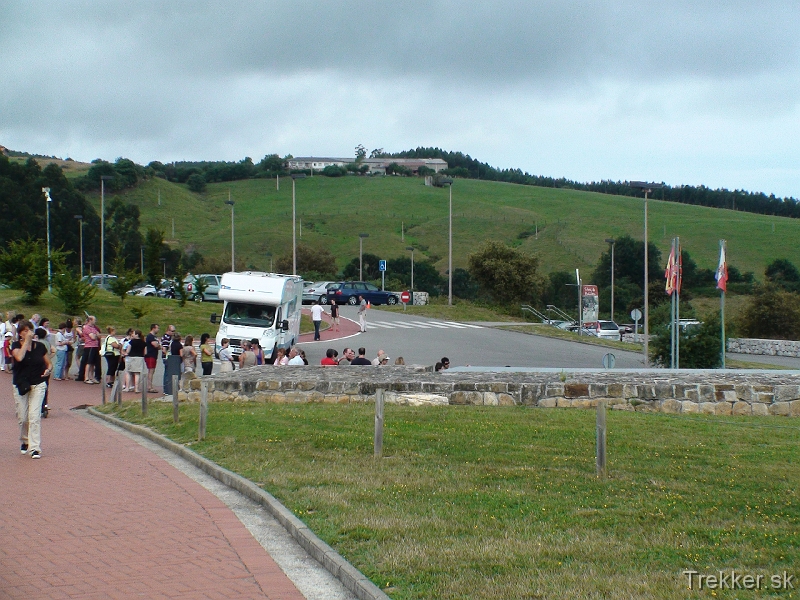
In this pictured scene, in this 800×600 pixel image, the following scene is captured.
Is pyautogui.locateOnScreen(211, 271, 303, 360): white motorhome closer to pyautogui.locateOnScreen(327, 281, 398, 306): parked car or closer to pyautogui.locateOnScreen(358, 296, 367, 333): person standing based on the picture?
pyautogui.locateOnScreen(358, 296, 367, 333): person standing

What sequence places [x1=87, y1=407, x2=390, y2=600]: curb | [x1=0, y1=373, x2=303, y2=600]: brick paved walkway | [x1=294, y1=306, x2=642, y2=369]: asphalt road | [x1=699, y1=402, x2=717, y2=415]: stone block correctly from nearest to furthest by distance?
1. [x1=87, y1=407, x2=390, y2=600]: curb
2. [x1=0, y1=373, x2=303, y2=600]: brick paved walkway
3. [x1=699, y1=402, x2=717, y2=415]: stone block
4. [x1=294, y1=306, x2=642, y2=369]: asphalt road

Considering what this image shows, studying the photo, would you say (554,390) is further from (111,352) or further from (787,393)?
(111,352)

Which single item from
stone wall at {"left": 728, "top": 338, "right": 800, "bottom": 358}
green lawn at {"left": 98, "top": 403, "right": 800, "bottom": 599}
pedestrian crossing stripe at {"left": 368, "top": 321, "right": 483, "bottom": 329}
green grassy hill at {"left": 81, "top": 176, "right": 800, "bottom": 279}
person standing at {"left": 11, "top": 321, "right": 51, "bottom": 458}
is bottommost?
stone wall at {"left": 728, "top": 338, "right": 800, "bottom": 358}

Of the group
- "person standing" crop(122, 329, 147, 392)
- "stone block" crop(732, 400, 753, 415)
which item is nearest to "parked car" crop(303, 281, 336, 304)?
"person standing" crop(122, 329, 147, 392)

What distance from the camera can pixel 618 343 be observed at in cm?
4259

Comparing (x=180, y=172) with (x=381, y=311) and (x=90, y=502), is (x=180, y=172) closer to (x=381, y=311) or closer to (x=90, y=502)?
(x=381, y=311)

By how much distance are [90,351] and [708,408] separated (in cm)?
1602

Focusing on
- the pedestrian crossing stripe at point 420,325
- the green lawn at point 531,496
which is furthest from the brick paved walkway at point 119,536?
the pedestrian crossing stripe at point 420,325

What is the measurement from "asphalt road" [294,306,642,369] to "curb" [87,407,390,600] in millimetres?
17154

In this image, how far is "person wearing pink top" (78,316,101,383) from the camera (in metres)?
23.2

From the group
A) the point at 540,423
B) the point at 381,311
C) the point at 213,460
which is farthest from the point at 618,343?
the point at 213,460

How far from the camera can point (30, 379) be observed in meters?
12.0

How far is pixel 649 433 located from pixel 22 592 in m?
9.01

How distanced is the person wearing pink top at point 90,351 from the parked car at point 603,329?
3335 centimetres
